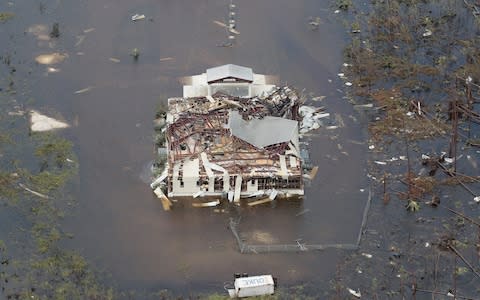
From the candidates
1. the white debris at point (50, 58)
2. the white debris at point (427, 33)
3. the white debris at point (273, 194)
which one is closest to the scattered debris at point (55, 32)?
the white debris at point (50, 58)

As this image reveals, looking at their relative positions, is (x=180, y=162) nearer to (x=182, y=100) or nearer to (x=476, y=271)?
(x=182, y=100)

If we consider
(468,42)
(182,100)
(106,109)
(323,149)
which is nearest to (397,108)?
(323,149)

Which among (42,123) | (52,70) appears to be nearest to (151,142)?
(42,123)

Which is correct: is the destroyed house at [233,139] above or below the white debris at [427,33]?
below

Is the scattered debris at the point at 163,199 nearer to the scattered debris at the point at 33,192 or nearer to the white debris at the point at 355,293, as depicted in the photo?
the scattered debris at the point at 33,192

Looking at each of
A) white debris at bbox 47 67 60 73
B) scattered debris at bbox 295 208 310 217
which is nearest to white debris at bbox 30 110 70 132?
white debris at bbox 47 67 60 73
